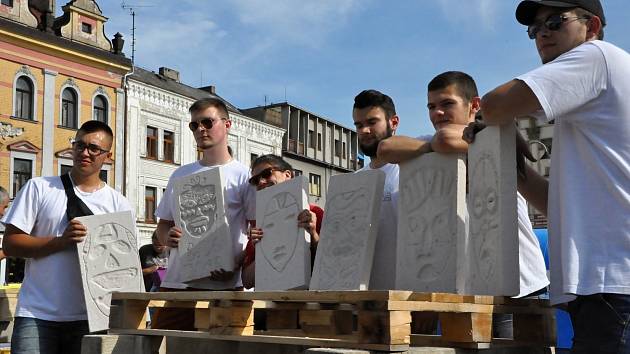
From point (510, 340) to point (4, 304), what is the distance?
5413mm

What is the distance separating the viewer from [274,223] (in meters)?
4.31

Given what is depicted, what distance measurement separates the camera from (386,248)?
3893 millimetres

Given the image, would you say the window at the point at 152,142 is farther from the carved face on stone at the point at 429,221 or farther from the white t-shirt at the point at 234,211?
the carved face on stone at the point at 429,221

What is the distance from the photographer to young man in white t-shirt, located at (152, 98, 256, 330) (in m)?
4.60

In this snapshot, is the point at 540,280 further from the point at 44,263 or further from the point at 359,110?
the point at 44,263

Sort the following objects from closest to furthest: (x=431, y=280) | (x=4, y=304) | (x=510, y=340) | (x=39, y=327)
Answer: (x=510, y=340) → (x=431, y=280) → (x=39, y=327) → (x=4, y=304)

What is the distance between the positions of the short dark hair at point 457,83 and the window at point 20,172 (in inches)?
920

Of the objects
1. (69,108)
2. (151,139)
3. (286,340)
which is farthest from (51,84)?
(286,340)

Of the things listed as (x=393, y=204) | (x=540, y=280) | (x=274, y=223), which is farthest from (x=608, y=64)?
(x=274, y=223)

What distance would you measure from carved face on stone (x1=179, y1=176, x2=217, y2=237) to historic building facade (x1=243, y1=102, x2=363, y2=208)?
33.2m

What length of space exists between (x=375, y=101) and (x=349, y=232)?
898 millimetres

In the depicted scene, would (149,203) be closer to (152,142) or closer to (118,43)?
(152,142)

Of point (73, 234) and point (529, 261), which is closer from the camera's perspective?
point (529, 261)

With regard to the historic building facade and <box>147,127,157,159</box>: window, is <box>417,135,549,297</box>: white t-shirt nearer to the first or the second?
<box>147,127,157,159</box>: window
